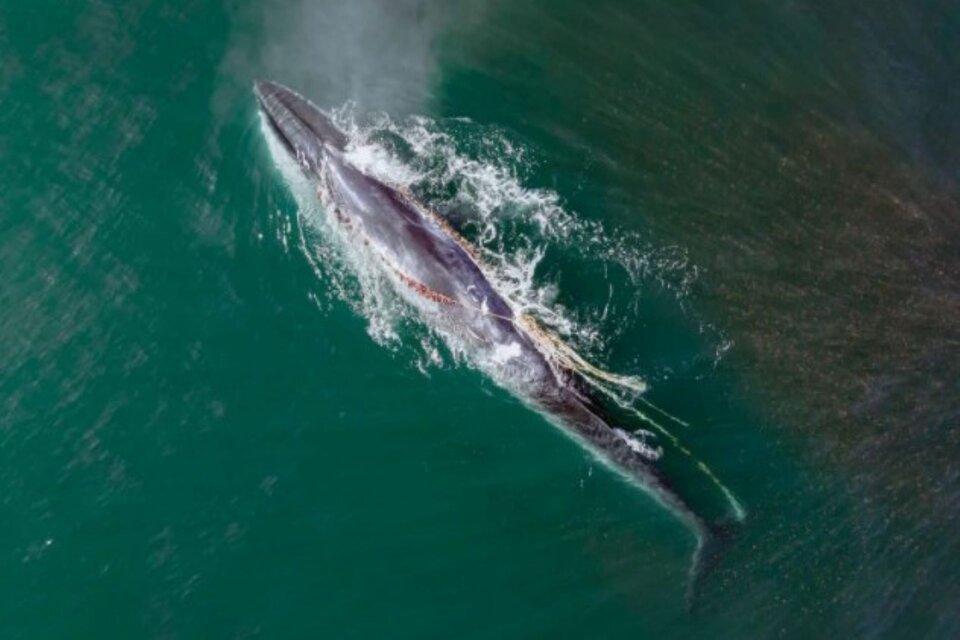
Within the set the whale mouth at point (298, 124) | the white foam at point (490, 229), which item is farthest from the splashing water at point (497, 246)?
the whale mouth at point (298, 124)

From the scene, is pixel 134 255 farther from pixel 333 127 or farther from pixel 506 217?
pixel 506 217

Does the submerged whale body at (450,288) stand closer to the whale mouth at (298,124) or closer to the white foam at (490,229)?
the whale mouth at (298,124)

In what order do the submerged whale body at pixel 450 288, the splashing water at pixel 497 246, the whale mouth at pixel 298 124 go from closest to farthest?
the submerged whale body at pixel 450 288, the splashing water at pixel 497 246, the whale mouth at pixel 298 124

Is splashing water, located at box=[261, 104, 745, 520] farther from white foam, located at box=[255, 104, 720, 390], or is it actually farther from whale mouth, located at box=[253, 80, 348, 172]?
whale mouth, located at box=[253, 80, 348, 172]

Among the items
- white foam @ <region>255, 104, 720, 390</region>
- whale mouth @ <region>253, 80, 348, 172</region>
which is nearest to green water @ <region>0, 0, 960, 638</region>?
white foam @ <region>255, 104, 720, 390</region>

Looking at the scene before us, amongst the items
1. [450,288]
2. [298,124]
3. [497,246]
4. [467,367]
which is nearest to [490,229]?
[497,246]

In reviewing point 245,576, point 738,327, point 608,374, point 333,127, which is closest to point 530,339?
point 608,374
